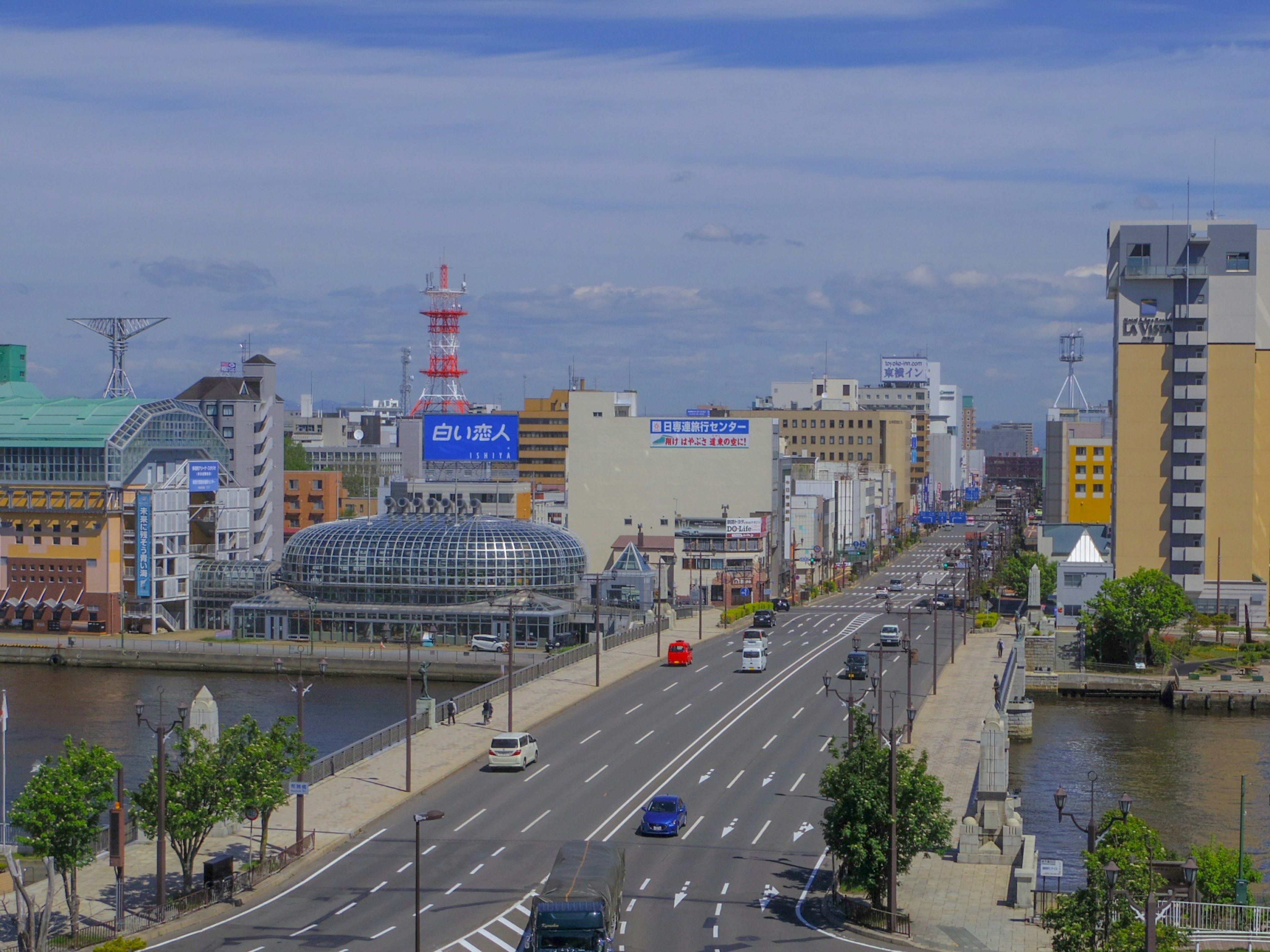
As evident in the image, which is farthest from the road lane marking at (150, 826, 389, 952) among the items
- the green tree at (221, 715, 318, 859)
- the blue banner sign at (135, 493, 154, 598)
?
the blue banner sign at (135, 493, 154, 598)

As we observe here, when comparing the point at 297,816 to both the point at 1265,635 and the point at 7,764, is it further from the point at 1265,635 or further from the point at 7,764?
the point at 1265,635

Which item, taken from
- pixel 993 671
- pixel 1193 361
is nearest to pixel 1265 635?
pixel 1193 361

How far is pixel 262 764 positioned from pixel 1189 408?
9623cm

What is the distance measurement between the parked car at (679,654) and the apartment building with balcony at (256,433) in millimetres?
62480

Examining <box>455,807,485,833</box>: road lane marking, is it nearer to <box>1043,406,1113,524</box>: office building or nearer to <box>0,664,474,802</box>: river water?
<box>0,664,474,802</box>: river water

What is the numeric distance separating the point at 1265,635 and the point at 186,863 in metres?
97.3

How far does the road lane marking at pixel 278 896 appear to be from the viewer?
1662 inches

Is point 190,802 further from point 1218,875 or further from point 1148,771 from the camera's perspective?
point 1148,771

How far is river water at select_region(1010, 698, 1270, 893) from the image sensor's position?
64438 mm

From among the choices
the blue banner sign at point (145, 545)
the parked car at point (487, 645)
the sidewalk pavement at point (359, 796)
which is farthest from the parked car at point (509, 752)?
the blue banner sign at point (145, 545)

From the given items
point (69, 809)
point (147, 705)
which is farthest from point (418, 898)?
point (147, 705)

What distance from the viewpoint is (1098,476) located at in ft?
578

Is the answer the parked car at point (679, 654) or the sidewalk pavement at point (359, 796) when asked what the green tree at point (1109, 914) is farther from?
the parked car at point (679, 654)

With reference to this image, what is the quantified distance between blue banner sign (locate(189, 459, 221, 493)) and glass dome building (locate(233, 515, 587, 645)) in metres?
13.6
